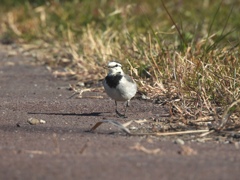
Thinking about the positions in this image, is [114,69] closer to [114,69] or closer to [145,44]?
[114,69]

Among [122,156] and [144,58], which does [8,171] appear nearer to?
[122,156]

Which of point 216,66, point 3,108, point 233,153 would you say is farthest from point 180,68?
point 233,153

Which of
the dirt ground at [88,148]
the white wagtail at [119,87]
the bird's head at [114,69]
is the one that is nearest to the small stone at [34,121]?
the dirt ground at [88,148]

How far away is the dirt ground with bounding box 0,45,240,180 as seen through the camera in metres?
4.20

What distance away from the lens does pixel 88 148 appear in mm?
4934

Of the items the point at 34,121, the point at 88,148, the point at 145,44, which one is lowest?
the point at 34,121

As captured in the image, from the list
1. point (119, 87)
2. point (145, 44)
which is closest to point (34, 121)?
point (119, 87)

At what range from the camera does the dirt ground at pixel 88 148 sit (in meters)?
4.20

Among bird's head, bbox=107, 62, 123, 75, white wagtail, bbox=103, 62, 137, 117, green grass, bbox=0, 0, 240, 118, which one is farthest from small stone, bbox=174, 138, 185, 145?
bird's head, bbox=107, 62, 123, 75

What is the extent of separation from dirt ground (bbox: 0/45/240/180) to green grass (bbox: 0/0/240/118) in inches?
16.4

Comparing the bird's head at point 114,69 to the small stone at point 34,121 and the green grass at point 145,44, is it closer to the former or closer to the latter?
the green grass at point 145,44

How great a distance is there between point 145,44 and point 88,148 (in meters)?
3.56

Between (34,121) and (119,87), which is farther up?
(119,87)

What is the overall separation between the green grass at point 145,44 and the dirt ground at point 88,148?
16.4 inches
